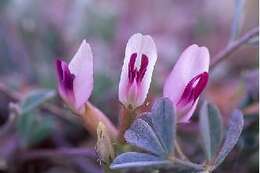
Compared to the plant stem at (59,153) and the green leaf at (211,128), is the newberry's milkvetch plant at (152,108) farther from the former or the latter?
the plant stem at (59,153)

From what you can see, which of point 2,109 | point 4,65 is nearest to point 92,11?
point 4,65

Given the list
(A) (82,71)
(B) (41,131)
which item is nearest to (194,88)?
(A) (82,71)

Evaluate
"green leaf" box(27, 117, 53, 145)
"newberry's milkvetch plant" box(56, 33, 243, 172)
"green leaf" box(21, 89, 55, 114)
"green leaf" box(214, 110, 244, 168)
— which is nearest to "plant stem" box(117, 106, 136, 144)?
"newberry's milkvetch plant" box(56, 33, 243, 172)

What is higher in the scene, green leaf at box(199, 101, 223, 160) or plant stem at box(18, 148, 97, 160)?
green leaf at box(199, 101, 223, 160)

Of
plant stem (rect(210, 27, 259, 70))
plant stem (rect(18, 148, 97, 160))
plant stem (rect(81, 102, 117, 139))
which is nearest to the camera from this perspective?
plant stem (rect(81, 102, 117, 139))

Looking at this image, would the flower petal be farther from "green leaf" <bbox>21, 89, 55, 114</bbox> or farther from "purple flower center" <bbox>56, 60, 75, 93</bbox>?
"green leaf" <bbox>21, 89, 55, 114</bbox>

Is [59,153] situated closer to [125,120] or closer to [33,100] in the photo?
[33,100]

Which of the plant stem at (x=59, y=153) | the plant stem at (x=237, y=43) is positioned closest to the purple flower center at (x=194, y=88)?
the plant stem at (x=237, y=43)
